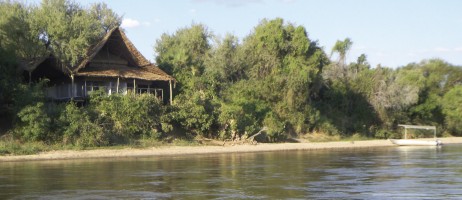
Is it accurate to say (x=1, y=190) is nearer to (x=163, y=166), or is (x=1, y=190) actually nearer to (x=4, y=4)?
(x=163, y=166)

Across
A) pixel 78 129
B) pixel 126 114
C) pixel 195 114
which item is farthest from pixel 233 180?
pixel 195 114

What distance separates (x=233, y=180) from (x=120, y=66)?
2365cm

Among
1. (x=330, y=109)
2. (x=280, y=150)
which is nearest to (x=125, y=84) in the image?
(x=280, y=150)

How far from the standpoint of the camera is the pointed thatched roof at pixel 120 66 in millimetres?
38438

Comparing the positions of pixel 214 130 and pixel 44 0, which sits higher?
pixel 44 0

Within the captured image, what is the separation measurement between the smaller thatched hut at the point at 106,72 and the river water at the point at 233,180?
1246cm

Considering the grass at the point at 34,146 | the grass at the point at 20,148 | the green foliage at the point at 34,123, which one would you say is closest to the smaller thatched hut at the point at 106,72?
the grass at the point at 34,146

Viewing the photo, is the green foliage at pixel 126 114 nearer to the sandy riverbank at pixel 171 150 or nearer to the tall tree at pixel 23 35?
the sandy riverbank at pixel 171 150

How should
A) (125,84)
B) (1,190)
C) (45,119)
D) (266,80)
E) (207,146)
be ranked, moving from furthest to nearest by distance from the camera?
(266,80), (125,84), (207,146), (45,119), (1,190)

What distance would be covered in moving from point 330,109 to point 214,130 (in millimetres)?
18139

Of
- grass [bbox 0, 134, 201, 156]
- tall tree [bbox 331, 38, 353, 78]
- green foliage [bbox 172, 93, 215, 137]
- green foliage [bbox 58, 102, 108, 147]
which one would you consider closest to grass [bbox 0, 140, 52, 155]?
grass [bbox 0, 134, 201, 156]

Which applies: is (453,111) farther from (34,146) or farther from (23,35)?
(34,146)

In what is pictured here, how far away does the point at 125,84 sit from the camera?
40844mm

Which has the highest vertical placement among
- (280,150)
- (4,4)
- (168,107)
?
(4,4)
